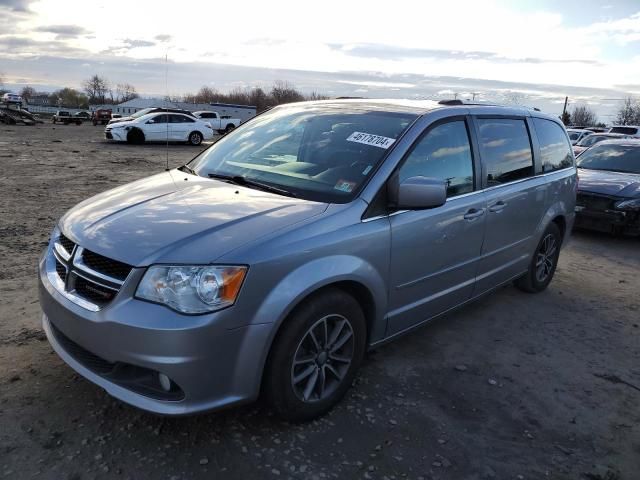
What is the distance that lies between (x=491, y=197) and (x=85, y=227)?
289cm

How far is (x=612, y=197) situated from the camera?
317 inches

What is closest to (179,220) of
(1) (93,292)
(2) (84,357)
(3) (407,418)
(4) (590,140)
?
(1) (93,292)

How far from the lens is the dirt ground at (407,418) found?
8.70 ft

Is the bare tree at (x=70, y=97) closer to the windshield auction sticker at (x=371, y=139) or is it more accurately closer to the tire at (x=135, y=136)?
the tire at (x=135, y=136)

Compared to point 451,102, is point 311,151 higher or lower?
lower

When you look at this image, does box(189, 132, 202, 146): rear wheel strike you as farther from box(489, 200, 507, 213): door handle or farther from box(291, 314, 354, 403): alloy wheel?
box(291, 314, 354, 403): alloy wheel

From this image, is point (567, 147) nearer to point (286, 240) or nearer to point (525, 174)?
point (525, 174)

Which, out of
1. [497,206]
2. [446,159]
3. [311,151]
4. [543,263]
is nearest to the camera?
[311,151]

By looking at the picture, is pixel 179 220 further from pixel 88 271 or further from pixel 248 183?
pixel 248 183

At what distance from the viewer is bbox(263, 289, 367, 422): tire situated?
2.71m

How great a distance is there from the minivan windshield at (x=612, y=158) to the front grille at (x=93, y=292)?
9232 millimetres

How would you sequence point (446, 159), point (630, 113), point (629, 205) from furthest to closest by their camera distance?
point (630, 113) < point (629, 205) < point (446, 159)

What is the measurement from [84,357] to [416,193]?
2.04 meters

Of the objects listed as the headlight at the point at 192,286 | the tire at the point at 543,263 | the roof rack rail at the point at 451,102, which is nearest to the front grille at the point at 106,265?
the headlight at the point at 192,286
